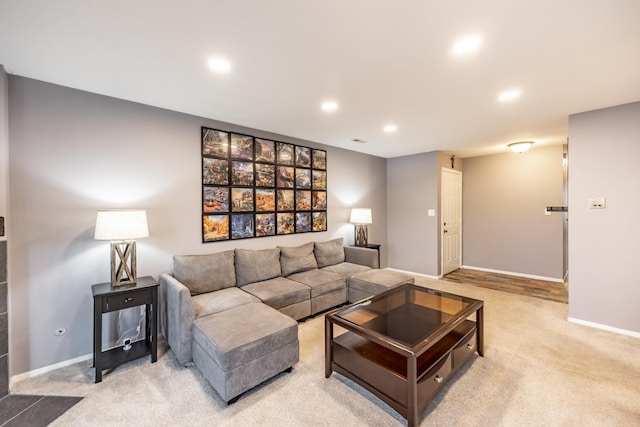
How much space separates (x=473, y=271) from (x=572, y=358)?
3.26m

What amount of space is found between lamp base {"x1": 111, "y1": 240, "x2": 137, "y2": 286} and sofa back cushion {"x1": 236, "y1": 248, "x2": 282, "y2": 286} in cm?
105

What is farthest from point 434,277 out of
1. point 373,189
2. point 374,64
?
point 374,64

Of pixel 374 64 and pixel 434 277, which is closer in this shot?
pixel 374 64

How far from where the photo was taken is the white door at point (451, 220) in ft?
17.1

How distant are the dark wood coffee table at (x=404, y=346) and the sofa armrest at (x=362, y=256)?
143 cm

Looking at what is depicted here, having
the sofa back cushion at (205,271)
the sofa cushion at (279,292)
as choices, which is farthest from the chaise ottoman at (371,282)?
the sofa back cushion at (205,271)

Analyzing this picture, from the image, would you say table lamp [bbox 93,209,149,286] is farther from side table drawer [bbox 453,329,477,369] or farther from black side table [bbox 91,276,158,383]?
side table drawer [bbox 453,329,477,369]

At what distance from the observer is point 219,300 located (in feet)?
8.41

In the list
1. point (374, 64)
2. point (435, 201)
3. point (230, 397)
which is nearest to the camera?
point (230, 397)

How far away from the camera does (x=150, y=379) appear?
83.3 inches

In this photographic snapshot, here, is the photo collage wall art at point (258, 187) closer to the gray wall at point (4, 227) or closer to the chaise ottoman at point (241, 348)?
the chaise ottoman at point (241, 348)

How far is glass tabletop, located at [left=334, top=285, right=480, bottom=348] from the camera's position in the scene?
1.96 meters

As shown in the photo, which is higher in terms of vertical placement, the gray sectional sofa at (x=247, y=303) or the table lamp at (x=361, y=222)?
the table lamp at (x=361, y=222)

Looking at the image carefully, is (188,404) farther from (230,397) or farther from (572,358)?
(572,358)
